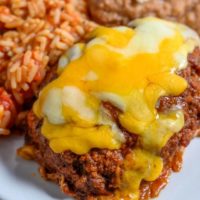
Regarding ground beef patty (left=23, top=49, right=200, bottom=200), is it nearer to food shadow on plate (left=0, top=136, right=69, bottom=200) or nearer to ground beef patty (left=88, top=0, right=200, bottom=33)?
food shadow on plate (left=0, top=136, right=69, bottom=200)

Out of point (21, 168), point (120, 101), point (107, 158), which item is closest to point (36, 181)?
point (21, 168)

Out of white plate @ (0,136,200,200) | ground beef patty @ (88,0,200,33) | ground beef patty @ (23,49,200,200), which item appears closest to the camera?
ground beef patty @ (23,49,200,200)

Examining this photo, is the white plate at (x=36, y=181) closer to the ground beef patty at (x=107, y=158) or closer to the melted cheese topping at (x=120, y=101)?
the ground beef patty at (x=107, y=158)

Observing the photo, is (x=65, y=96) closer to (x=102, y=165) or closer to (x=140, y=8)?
(x=102, y=165)

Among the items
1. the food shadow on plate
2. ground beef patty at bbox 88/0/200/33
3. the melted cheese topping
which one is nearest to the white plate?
the food shadow on plate

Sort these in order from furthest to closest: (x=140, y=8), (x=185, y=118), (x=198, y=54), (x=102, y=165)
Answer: (x=140, y=8) < (x=198, y=54) < (x=185, y=118) < (x=102, y=165)

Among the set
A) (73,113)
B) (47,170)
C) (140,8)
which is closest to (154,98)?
(73,113)

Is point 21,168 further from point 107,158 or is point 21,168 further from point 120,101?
point 120,101
